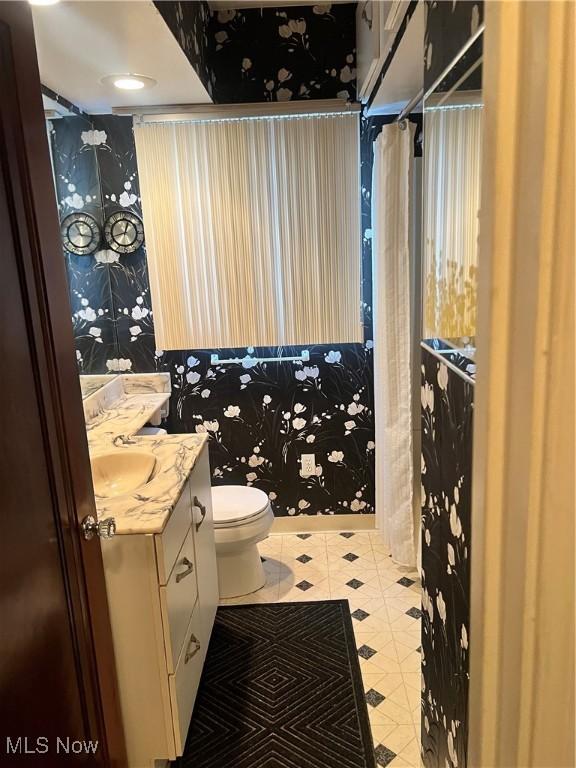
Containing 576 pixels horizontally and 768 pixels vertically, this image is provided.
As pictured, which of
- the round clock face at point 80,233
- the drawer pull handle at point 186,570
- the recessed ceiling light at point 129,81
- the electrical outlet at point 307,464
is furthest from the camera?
the electrical outlet at point 307,464

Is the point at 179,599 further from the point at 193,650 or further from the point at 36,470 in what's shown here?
the point at 36,470

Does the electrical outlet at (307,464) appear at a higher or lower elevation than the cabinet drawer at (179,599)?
lower

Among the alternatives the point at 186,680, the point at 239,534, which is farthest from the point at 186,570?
the point at 239,534

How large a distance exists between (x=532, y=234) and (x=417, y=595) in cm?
248

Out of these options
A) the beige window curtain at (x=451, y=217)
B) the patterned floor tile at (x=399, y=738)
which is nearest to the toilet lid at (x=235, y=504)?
the patterned floor tile at (x=399, y=738)

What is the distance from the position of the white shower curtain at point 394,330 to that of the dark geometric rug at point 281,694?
0.54 m

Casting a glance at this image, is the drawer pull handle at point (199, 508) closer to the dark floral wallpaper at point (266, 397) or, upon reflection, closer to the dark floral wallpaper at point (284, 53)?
the dark floral wallpaper at point (266, 397)

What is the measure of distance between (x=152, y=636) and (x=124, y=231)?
2.12 m

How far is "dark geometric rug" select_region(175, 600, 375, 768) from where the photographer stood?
6.10 ft

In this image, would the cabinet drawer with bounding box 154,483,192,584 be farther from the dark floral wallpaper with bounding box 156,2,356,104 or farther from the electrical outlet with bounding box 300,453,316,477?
the dark floral wallpaper with bounding box 156,2,356,104

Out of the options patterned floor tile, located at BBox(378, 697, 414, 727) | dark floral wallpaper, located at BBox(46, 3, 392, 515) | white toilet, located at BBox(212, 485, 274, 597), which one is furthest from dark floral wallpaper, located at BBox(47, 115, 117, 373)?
patterned floor tile, located at BBox(378, 697, 414, 727)

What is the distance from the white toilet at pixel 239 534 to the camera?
257cm

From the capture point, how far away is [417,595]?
268 cm

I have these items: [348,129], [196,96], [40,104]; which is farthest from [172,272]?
[40,104]
